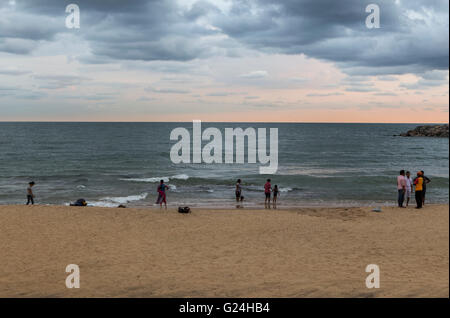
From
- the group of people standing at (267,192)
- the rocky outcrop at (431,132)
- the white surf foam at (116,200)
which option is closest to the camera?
the group of people standing at (267,192)

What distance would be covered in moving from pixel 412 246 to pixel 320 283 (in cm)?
506

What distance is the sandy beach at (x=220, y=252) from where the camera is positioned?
28.3 feet

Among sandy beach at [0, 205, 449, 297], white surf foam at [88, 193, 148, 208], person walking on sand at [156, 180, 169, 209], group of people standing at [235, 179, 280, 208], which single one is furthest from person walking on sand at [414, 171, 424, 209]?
white surf foam at [88, 193, 148, 208]

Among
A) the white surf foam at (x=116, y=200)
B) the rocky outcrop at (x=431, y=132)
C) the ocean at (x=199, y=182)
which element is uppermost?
the rocky outcrop at (x=431, y=132)

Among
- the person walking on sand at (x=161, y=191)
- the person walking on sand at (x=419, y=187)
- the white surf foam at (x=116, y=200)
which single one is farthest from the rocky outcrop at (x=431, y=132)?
the person walking on sand at (x=161, y=191)

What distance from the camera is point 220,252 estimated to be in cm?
1231

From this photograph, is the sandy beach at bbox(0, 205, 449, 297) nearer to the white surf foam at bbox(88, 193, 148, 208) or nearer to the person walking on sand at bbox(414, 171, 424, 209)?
the person walking on sand at bbox(414, 171, 424, 209)

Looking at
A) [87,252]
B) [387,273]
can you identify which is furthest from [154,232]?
[387,273]

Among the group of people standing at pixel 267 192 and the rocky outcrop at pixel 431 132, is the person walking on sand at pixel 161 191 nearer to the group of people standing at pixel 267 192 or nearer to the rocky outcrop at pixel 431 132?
the group of people standing at pixel 267 192

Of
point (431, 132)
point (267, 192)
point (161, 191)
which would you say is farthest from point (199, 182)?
point (431, 132)

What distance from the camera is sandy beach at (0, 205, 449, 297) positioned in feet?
28.3

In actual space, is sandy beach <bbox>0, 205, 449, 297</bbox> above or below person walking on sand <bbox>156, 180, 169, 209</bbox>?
below

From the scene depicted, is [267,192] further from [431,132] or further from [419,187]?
[431,132]
